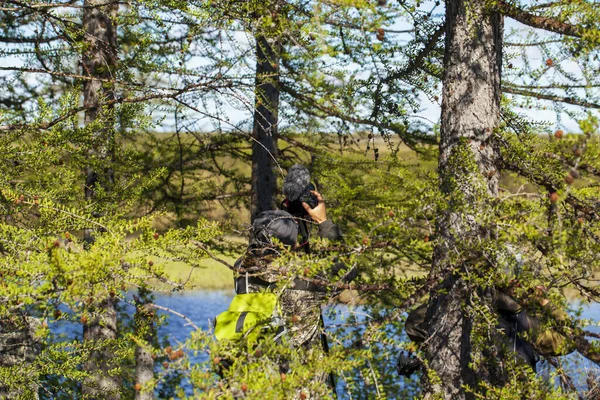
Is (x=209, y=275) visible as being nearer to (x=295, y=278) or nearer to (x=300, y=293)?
(x=300, y=293)

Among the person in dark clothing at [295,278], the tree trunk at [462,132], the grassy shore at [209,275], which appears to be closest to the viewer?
the person in dark clothing at [295,278]

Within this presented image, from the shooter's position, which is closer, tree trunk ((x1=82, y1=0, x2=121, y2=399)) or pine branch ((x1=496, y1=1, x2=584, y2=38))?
pine branch ((x1=496, y1=1, x2=584, y2=38))

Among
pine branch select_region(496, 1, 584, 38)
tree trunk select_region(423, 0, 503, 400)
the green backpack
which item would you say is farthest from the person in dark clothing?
pine branch select_region(496, 1, 584, 38)

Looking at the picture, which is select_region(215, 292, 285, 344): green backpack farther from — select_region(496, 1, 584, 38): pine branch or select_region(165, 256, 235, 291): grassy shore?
select_region(165, 256, 235, 291): grassy shore

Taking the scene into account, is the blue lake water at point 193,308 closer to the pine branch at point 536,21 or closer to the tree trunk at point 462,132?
the tree trunk at point 462,132

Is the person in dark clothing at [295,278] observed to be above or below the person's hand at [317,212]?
below

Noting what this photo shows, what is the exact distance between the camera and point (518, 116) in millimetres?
4941

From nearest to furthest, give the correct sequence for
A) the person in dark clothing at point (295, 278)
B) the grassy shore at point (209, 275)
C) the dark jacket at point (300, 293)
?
the person in dark clothing at point (295, 278) < the dark jacket at point (300, 293) < the grassy shore at point (209, 275)

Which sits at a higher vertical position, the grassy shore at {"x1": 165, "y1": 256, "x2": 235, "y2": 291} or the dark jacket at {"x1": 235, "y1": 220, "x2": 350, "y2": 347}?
the dark jacket at {"x1": 235, "y1": 220, "x2": 350, "y2": 347}

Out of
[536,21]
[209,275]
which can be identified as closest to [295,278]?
[536,21]

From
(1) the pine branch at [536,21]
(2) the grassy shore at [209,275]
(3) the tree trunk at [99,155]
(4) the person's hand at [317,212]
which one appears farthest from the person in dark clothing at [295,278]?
(2) the grassy shore at [209,275]

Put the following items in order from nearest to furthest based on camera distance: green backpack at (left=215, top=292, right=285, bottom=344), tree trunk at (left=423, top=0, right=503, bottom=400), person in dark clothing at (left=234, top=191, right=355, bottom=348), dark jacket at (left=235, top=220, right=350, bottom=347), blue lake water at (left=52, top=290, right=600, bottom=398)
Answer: green backpack at (left=215, top=292, right=285, bottom=344), person in dark clothing at (left=234, top=191, right=355, bottom=348), dark jacket at (left=235, top=220, right=350, bottom=347), tree trunk at (left=423, top=0, right=503, bottom=400), blue lake water at (left=52, top=290, right=600, bottom=398)

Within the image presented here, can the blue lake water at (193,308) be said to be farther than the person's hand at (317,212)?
Yes

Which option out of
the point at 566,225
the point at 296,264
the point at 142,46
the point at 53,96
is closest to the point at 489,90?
the point at 566,225
